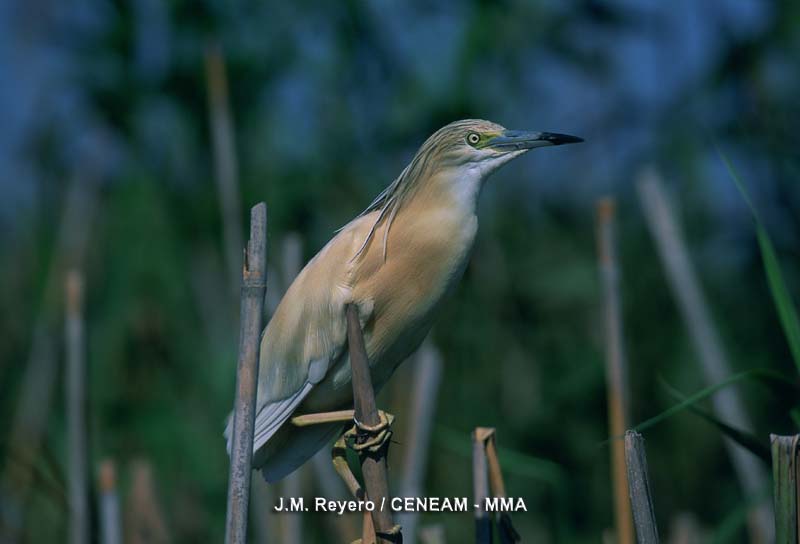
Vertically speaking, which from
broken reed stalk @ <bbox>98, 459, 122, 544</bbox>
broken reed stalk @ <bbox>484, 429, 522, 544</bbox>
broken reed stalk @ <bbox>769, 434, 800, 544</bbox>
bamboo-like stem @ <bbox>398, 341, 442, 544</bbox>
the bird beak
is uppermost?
the bird beak

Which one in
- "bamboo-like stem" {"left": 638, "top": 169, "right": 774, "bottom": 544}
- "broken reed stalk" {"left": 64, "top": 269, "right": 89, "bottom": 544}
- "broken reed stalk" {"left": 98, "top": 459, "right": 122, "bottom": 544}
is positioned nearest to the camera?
"broken reed stalk" {"left": 98, "top": 459, "right": 122, "bottom": 544}

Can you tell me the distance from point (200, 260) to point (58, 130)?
647 mm

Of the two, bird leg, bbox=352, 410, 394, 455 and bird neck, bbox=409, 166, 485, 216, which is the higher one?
bird neck, bbox=409, 166, 485, 216

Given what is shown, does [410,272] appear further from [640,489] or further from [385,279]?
[640,489]

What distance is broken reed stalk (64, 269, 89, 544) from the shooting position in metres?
1.84

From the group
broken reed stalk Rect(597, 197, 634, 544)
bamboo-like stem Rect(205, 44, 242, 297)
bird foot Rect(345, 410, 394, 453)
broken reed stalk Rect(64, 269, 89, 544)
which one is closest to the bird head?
broken reed stalk Rect(597, 197, 634, 544)

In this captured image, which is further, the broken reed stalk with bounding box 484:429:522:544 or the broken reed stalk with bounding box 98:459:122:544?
the broken reed stalk with bounding box 98:459:122:544

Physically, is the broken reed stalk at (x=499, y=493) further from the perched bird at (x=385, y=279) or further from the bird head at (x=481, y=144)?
the bird head at (x=481, y=144)

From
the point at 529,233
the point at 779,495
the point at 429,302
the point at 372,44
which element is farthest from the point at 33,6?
the point at 779,495

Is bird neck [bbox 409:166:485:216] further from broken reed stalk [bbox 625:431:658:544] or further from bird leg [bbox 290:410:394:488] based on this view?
broken reed stalk [bbox 625:431:658:544]

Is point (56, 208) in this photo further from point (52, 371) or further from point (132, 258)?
point (52, 371)

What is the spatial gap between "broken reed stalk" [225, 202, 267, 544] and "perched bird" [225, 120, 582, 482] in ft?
1.26

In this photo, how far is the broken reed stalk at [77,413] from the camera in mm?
1839

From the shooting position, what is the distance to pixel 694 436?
9.32 ft
